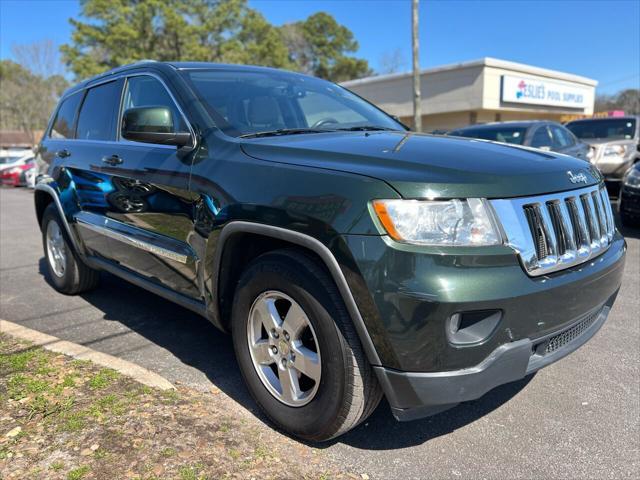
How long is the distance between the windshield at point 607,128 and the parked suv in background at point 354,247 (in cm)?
973

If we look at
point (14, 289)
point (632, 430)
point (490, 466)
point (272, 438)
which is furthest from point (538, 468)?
point (14, 289)

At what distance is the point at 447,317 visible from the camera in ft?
6.34

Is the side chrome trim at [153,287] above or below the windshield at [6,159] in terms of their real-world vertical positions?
above

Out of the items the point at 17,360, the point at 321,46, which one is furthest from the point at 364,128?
the point at 321,46

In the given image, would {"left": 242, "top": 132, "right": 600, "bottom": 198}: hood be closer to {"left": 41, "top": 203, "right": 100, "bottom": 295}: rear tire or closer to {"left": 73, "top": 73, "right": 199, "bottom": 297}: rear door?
{"left": 73, "top": 73, "right": 199, "bottom": 297}: rear door

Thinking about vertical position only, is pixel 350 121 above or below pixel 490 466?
above

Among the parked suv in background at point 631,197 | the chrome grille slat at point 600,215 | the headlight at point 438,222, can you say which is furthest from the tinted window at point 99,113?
the parked suv in background at point 631,197

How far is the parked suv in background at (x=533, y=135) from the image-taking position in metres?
8.42

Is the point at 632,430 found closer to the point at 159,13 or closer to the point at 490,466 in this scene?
the point at 490,466

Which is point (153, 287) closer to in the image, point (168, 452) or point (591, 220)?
point (168, 452)

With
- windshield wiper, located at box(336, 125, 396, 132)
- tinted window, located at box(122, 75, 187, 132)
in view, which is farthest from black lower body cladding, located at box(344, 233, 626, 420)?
tinted window, located at box(122, 75, 187, 132)

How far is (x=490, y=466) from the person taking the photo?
2.35 metres

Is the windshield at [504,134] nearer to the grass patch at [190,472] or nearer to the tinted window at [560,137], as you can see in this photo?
the tinted window at [560,137]

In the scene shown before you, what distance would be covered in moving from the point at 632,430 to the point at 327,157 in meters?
2.00
